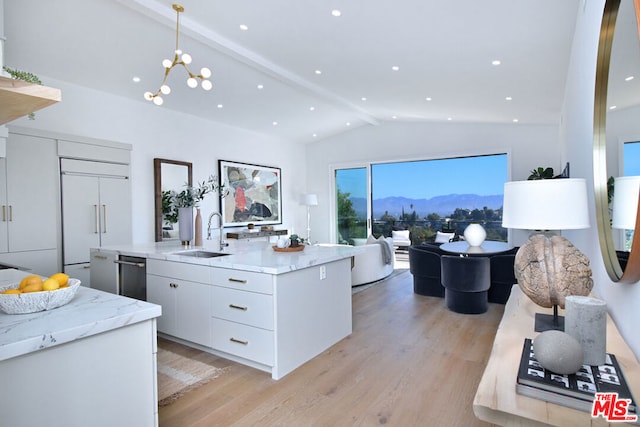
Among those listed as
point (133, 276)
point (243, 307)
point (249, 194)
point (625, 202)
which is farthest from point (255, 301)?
point (249, 194)

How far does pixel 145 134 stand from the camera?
5590 millimetres

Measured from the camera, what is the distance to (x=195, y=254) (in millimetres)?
3562

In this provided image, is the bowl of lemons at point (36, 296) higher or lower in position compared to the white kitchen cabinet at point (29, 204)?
lower

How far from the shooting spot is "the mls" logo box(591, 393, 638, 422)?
0.86 m

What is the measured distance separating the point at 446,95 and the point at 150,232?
511 centimetres

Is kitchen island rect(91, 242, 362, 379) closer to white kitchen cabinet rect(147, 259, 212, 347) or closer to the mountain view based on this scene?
white kitchen cabinet rect(147, 259, 212, 347)

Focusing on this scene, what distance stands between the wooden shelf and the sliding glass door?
7.92 metres

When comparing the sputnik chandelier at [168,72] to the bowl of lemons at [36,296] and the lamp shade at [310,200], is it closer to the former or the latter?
the bowl of lemons at [36,296]

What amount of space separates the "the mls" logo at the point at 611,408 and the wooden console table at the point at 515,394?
17 mm

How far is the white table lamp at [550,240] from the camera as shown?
151 cm

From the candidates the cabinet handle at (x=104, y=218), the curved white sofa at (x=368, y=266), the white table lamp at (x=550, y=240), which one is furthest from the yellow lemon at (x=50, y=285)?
the curved white sofa at (x=368, y=266)

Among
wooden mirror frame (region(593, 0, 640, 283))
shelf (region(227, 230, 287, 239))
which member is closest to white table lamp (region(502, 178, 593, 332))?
wooden mirror frame (region(593, 0, 640, 283))

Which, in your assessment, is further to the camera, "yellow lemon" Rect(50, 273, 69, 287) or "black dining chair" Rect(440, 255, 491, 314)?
"black dining chair" Rect(440, 255, 491, 314)

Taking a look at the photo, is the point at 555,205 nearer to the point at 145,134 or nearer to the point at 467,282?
the point at 467,282
